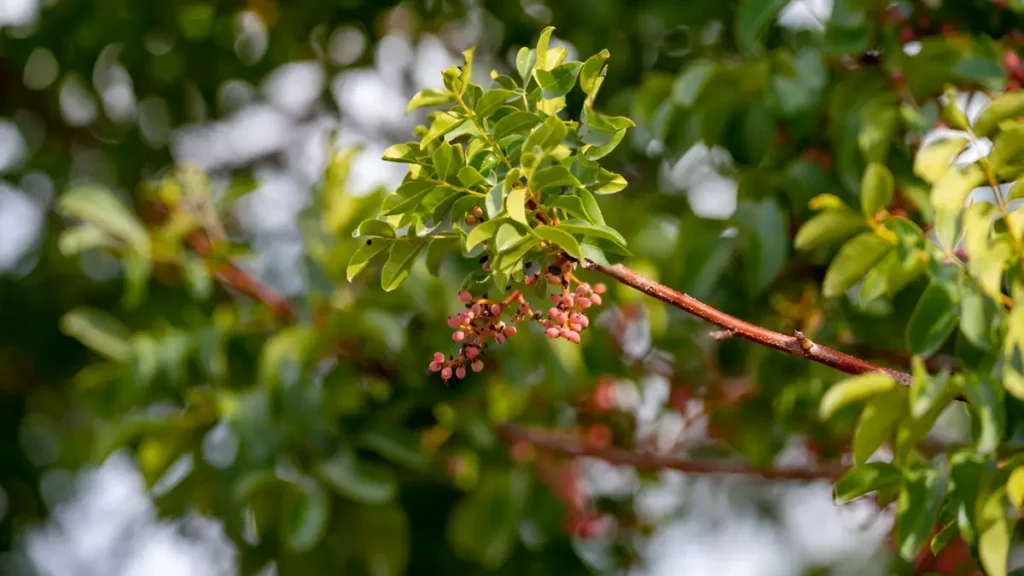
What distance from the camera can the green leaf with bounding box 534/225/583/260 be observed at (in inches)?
33.6

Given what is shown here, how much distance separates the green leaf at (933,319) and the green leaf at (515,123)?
42 cm

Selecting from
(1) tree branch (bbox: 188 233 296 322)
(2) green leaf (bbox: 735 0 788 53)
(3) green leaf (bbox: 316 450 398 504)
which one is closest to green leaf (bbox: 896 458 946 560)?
(2) green leaf (bbox: 735 0 788 53)

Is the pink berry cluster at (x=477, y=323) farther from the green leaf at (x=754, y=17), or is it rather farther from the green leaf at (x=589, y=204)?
the green leaf at (x=754, y=17)

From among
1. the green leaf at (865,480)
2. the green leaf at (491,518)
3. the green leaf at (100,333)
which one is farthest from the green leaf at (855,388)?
the green leaf at (100,333)

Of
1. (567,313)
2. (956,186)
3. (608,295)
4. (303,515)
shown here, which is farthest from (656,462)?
(567,313)

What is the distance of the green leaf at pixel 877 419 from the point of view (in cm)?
103

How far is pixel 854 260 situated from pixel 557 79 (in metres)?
0.44

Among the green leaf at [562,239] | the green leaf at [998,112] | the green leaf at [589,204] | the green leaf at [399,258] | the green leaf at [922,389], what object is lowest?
the green leaf at [922,389]

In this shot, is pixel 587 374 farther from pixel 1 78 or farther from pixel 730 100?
pixel 1 78

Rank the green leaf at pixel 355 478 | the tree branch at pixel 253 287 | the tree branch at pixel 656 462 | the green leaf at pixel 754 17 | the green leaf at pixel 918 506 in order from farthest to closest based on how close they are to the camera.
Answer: the tree branch at pixel 253 287
the green leaf at pixel 355 478
the tree branch at pixel 656 462
the green leaf at pixel 754 17
the green leaf at pixel 918 506

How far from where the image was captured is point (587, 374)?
190cm

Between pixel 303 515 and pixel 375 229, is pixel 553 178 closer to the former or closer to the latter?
pixel 375 229

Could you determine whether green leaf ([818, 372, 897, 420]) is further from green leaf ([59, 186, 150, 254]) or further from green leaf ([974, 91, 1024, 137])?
green leaf ([59, 186, 150, 254])

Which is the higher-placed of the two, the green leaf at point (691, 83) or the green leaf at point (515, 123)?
the green leaf at point (515, 123)
